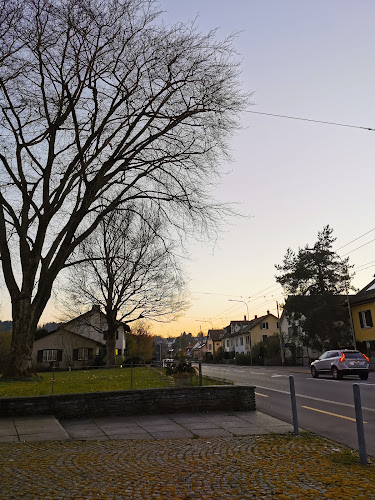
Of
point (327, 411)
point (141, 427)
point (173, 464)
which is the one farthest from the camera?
point (327, 411)

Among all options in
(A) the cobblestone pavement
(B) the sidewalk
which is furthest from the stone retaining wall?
(A) the cobblestone pavement

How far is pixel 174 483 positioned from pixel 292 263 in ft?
144

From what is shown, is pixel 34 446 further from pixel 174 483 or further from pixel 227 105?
pixel 227 105

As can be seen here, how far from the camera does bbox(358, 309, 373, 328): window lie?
119 ft

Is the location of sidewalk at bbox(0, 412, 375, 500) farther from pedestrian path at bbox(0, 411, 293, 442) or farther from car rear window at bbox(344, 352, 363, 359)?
car rear window at bbox(344, 352, 363, 359)

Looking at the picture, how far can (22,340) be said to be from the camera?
14727 mm

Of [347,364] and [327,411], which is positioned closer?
[327,411]

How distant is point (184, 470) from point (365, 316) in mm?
36221

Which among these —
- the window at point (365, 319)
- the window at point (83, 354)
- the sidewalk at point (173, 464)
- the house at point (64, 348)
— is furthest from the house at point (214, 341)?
the sidewalk at point (173, 464)

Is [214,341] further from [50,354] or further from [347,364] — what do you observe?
[347,364]

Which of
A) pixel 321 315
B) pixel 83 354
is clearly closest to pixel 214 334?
pixel 83 354

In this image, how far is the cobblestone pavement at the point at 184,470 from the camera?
3998 mm

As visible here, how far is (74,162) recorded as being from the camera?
52.0ft

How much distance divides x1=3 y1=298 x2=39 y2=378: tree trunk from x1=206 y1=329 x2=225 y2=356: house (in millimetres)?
97742
